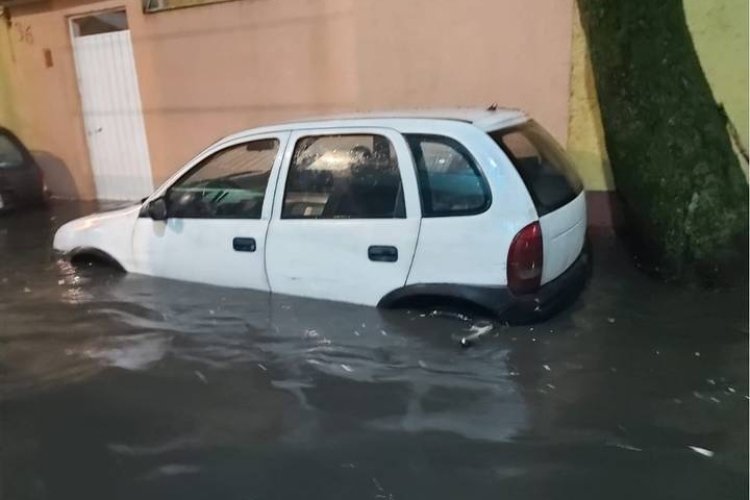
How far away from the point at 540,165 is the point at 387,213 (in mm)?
1053

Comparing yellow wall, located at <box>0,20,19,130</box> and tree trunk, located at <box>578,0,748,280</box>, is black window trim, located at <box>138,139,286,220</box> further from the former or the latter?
yellow wall, located at <box>0,20,19,130</box>

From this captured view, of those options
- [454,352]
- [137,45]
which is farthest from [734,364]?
[137,45]

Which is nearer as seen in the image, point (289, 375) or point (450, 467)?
point (450, 467)

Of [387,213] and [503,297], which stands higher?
[387,213]

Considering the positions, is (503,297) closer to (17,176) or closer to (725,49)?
(725,49)

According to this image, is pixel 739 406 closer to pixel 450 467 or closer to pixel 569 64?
pixel 450 467

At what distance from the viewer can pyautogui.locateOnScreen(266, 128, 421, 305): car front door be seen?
4.38m

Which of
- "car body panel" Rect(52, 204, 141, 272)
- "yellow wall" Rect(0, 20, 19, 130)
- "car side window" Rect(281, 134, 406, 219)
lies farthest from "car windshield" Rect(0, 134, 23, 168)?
"car side window" Rect(281, 134, 406, 219)

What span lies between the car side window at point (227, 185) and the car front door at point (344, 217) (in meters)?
0.21

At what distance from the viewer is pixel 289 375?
14.1ft

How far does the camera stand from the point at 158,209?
5.18 metres

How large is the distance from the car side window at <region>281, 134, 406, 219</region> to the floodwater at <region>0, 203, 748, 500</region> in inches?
27.7

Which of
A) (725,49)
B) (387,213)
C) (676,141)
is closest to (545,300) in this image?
(387,213)

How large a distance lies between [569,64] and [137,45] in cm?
615
